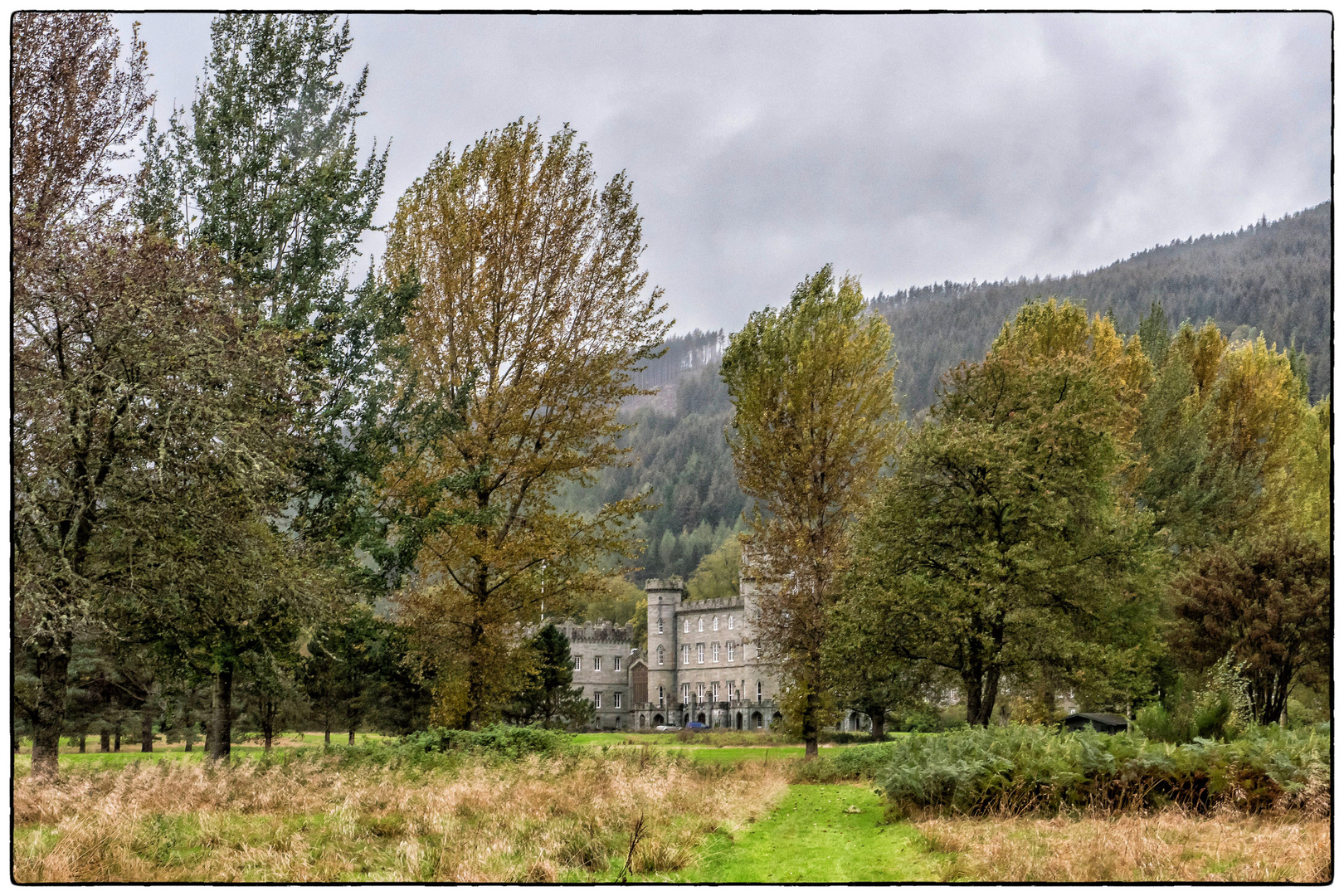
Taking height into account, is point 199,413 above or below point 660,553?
above

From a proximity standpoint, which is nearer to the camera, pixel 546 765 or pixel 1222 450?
pixel 546 765

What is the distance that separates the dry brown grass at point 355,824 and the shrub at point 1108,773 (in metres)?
2.20

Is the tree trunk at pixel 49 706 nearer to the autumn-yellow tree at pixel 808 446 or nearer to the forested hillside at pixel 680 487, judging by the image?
the autumn-yellow tree at pixel 808 446

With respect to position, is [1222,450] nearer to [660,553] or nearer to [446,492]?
[446,492]

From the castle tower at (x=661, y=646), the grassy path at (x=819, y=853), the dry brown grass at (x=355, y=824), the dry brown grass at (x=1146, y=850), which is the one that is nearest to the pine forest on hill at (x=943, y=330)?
the castle tower at (x=661, y=646)

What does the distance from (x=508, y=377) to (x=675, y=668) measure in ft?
161

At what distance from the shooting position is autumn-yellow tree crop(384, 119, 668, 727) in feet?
53.3

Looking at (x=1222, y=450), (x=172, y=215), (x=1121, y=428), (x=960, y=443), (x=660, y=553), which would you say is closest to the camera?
(x=172, y=215)


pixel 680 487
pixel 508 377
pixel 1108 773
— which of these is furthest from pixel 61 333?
pixel 680 487

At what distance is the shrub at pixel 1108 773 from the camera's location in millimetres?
8844

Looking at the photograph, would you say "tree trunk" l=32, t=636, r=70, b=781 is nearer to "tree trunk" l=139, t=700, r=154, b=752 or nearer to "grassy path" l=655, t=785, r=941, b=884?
"grassy path" l=655, t=785, r=941, b=884

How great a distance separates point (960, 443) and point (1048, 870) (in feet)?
37.9

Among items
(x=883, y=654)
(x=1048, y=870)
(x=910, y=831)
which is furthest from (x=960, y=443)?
(x=1048, y=870)

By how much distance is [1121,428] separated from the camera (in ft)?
76.7
